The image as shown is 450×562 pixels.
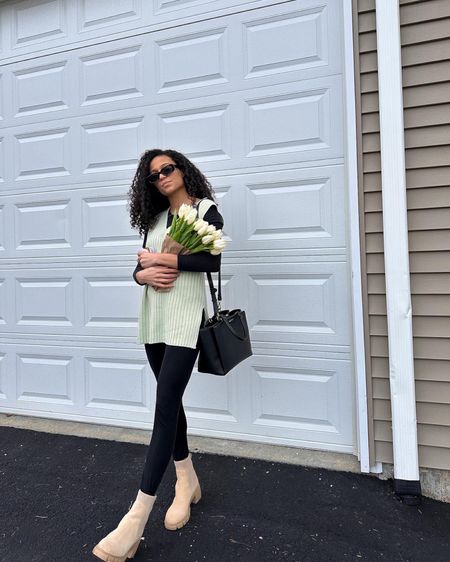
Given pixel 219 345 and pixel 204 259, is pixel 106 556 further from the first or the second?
pixel 204 259

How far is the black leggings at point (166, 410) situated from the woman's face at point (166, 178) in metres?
0.65

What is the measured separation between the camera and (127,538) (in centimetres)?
146

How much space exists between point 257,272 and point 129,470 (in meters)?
1.25

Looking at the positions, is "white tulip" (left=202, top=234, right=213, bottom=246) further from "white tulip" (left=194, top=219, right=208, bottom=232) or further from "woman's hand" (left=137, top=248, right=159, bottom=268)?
"woman's hand" (left=137, top=248, right=159, bottom=268)

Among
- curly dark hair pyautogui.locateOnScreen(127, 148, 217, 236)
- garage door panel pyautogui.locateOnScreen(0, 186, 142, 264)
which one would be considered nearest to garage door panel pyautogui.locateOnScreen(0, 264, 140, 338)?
garage door panel pyautogui.locateOnScreen(0, 186, 142, 264)

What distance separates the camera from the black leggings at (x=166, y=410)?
5.02ft

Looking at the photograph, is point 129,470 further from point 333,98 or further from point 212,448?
point 333,98

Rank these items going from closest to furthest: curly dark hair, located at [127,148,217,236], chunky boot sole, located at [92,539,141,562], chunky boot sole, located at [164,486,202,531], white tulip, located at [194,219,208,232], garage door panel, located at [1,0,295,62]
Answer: chunky boot sole, located at [92,539,141,562] < white tulip, located at [194,219,208,232] < chunky boot sole, located at [164,486,202,531] < curly dark hair, located at [127,148,217,236] < garage door panel, located at [1,0,295,62]

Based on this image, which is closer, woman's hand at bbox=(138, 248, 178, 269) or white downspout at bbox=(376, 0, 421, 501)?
woman's hand at bbox=(138, 248, 178, 269)

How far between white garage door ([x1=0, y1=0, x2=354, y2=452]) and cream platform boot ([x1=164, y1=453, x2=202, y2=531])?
59 centimetres

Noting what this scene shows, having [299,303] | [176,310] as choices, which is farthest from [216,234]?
[299,303]

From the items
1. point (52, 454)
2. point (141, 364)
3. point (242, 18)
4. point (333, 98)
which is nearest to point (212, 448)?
point (141, 364)

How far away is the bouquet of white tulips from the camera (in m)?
1.54

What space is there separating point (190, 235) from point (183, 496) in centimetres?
109
